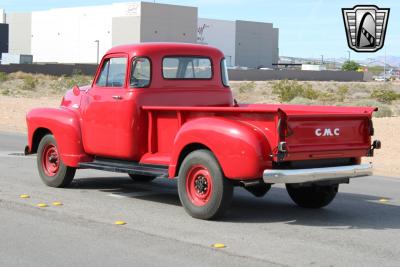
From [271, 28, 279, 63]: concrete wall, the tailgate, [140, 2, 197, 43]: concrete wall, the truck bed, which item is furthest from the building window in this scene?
[271, 28, 279, 63]: concrete wall

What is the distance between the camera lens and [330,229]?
823 cm

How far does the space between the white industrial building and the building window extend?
78296mm

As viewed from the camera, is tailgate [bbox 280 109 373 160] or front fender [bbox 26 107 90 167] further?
front fender [bbox 26 107 90 167]

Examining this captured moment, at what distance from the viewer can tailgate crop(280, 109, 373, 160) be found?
809 cm

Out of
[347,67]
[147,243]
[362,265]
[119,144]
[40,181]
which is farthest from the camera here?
[347,67]

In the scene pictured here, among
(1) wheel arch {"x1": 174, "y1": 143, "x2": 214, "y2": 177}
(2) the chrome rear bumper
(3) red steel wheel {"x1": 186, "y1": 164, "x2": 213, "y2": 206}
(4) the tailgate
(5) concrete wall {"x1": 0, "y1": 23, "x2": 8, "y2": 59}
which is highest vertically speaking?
(5) concrete wall {"x1": 0, "y1": 23, "x2": 8, "y2": 59}

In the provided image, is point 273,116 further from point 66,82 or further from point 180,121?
point 66,82

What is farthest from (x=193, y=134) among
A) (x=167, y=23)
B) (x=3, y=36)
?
(x=3, y=36)

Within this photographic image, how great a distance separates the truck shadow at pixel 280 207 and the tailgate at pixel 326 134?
0.83 m

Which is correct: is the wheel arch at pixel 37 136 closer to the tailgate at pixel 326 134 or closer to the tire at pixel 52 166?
the tire at pixel 52 166

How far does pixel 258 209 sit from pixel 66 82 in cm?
4785

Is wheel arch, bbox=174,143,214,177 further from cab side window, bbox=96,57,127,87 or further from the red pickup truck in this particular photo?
cab side window, bbox=96,57,127,87

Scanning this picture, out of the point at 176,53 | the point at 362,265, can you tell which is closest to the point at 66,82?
the point at 176,53

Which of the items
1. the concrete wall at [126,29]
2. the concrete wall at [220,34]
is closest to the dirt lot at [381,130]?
the concrete wall at [126,29]
